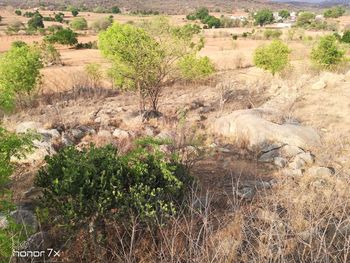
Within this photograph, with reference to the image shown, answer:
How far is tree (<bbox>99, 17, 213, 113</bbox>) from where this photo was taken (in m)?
13.0

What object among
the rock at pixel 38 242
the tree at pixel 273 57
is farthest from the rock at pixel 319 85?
the rock at pixel 38 242

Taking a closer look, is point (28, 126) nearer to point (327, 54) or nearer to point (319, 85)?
point (319, 85)

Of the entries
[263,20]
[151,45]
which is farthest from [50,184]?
[263,20]

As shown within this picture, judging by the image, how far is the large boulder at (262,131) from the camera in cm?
1023

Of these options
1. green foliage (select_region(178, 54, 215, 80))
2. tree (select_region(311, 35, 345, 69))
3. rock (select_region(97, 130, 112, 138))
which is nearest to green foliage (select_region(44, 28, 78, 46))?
green foliage (select_region(178, 54, 215, 80))

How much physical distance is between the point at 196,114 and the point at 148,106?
2.16 metres

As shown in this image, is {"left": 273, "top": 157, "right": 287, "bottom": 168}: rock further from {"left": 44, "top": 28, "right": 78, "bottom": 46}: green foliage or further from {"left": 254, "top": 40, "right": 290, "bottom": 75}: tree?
{"left": 44, "top": 28, "right": 78, "bottom": 46}: green foliage

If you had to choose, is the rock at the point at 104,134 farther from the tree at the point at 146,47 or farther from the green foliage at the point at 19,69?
the green foliage at the point at 19,69

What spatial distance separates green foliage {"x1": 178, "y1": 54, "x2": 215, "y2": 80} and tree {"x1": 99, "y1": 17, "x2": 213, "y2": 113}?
492 cm

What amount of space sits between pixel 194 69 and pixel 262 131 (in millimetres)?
9562

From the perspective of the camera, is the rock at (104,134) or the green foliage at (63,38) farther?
the green foliage at (63,38)

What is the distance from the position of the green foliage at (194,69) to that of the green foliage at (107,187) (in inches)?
516

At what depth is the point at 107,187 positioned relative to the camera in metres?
5.55

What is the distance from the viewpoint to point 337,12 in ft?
282
